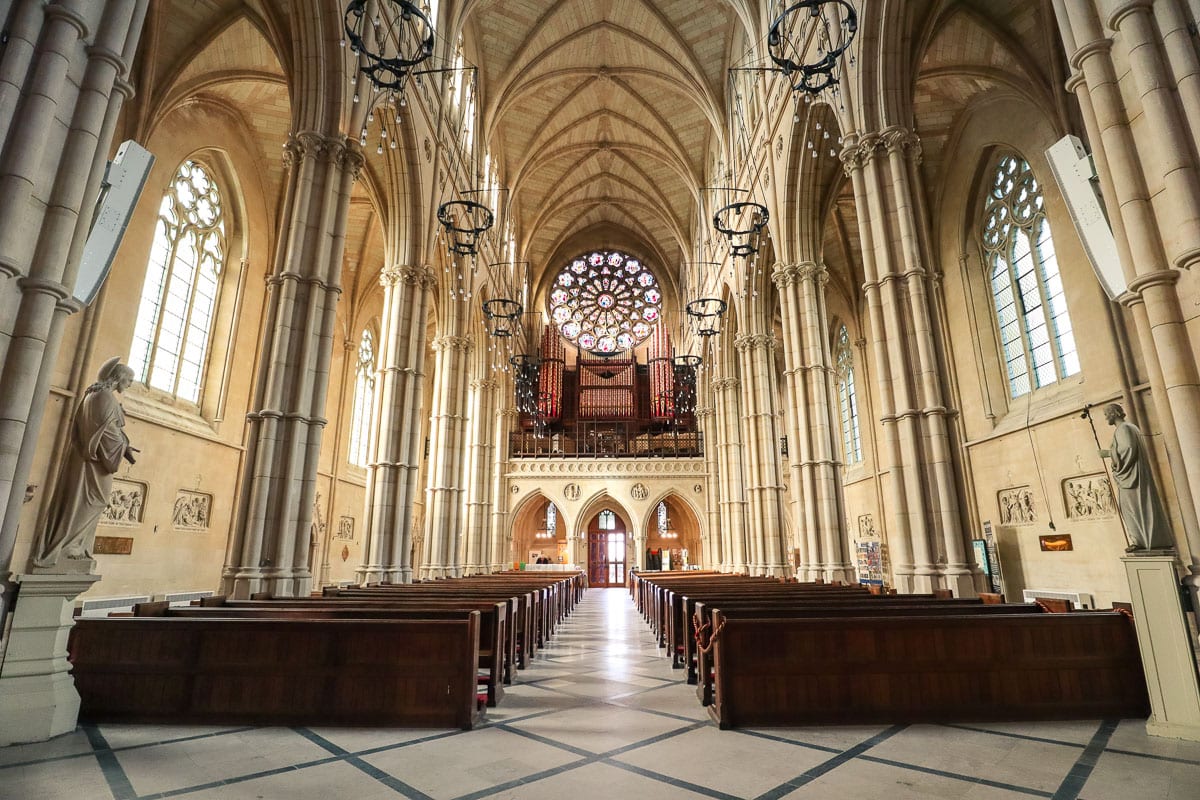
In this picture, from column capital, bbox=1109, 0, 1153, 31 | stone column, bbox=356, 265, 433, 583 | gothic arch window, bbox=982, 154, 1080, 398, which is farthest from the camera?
stone column, bbox=356, 265, 433, 583

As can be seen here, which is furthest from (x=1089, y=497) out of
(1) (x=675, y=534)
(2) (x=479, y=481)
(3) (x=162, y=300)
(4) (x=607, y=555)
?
(4) (x=607, y=555)

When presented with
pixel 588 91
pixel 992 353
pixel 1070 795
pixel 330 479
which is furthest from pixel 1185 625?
pixel 588 91

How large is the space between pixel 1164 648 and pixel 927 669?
→ 148 cm

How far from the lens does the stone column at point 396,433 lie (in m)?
12.9

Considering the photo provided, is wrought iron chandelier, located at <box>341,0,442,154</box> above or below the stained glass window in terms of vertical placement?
below

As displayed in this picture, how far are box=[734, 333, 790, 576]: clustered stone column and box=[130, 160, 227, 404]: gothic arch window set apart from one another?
14.4m

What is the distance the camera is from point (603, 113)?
2489cm

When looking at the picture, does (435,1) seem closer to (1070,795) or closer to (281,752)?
(281,752)

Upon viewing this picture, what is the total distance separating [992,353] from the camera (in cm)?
1462

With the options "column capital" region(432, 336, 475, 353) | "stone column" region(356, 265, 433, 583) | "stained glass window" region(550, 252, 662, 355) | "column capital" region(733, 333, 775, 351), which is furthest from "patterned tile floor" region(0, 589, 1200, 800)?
"stained glass window" region(550, 252, 662, 355)

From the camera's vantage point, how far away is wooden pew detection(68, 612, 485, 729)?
178 inches

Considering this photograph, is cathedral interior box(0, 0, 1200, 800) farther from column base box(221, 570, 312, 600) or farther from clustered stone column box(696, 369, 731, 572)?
clustered stone column box(696, 369, 731, 572)

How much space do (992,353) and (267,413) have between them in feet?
50.3

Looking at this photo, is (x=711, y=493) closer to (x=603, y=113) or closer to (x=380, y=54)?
(x=603, y=113)
